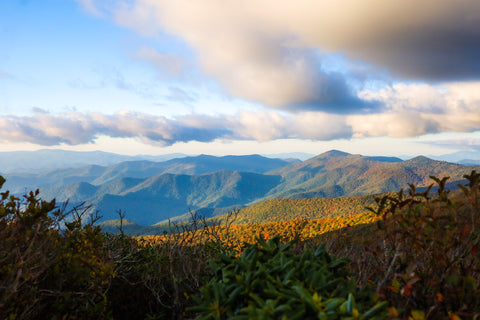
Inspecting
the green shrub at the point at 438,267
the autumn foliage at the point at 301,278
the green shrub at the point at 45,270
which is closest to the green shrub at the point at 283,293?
the autumn foliage at the point at 301,278

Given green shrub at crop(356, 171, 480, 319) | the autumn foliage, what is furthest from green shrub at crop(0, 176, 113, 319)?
green shrub at crop(356, 171, 480, 319)

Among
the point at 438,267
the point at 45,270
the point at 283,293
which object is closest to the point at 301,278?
the point at 283,293

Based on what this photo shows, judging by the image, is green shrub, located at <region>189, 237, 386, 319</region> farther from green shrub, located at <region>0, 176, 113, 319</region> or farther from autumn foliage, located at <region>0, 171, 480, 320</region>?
green shrub, located at <region>0, 176, 113, 319</region>

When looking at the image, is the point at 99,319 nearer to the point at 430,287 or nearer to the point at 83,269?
the point at 83,269

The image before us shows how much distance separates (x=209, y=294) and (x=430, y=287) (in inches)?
95.5

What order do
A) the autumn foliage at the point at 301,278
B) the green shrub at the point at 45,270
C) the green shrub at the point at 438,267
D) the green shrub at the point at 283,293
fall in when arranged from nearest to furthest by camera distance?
the green shrub at the point at 283,293 → the autumn foliage at the point at 301,278 → the green shrub at the point at 438,267 → the green shrub at the point at 45,270

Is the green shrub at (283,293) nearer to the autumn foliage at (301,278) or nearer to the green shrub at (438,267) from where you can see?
the autumn foliage at (301,278)

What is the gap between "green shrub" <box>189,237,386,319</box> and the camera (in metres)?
2.28

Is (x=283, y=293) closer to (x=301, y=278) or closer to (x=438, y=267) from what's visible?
(x=301, y=278)

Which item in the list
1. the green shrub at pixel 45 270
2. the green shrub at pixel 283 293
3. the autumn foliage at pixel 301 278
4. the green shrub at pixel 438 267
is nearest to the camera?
the green shrub at pixel 283 293

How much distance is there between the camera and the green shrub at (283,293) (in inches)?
89.9

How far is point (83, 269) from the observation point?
153 inches

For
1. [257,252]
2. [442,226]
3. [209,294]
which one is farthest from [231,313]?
[442,226]

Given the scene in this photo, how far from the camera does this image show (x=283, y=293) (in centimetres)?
256
